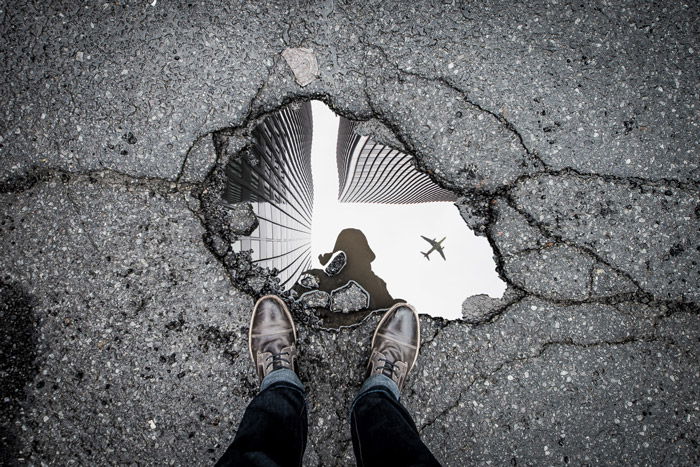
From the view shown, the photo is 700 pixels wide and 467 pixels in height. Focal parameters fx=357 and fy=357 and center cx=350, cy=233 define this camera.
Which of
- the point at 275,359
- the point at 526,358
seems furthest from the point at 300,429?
the point at 526,358

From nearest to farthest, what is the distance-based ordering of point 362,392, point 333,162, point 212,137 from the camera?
point 362,392 < point 212,137 < point 333,162

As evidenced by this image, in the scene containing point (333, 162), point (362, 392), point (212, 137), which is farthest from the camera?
point (333, 162)

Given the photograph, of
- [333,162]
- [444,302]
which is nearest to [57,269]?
[333,162]

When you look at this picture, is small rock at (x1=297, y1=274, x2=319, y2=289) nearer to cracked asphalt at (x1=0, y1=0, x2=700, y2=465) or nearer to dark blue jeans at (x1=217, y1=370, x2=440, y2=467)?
cracked asphalt at (x1=0, y1=0, x2=700, y2=465)

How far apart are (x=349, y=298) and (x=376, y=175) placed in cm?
104

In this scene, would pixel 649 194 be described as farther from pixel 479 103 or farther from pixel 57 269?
pixel 57 269

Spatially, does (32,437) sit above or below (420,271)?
below

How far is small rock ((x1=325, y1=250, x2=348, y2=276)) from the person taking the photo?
7.83ft

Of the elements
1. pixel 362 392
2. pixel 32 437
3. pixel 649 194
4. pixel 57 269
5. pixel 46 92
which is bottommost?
pixel 32 437

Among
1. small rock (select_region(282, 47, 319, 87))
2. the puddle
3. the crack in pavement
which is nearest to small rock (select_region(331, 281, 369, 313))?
the puddle

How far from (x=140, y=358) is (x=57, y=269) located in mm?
752

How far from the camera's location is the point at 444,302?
7.66 ft

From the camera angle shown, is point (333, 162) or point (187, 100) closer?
point (187, 100)

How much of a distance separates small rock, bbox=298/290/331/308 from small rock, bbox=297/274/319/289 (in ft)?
0.15
